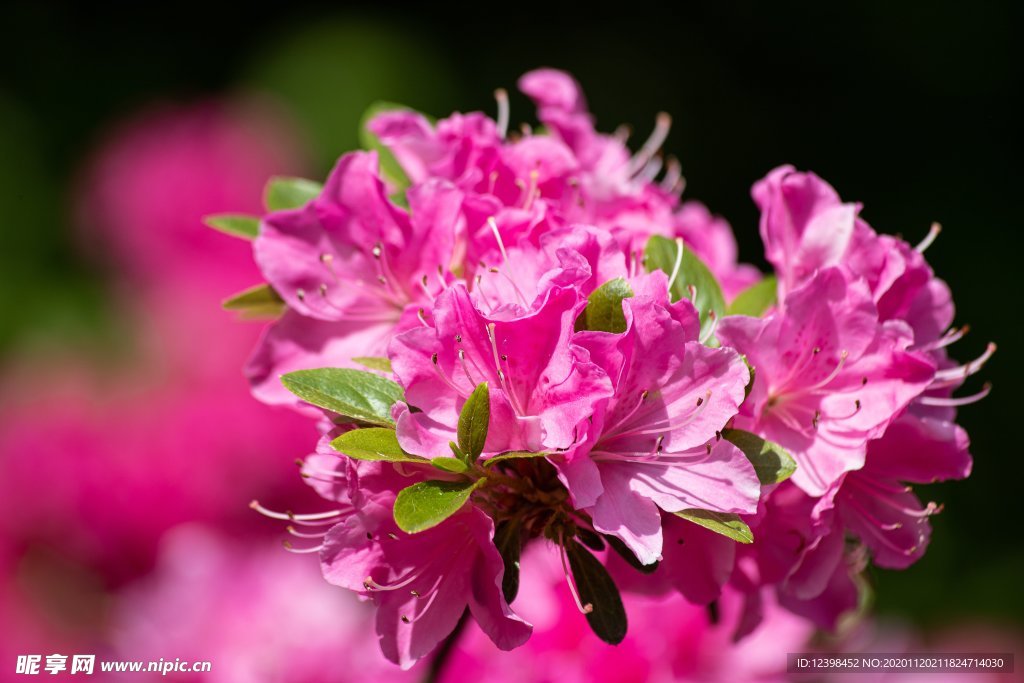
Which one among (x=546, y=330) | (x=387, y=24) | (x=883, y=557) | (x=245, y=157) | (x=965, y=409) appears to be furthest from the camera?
(x=387, y=24)

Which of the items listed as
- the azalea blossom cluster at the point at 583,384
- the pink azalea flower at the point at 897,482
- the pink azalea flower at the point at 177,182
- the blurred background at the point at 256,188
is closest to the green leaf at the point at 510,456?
the azalea blossom cluster at the point at 583,384

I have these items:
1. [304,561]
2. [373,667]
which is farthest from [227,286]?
[373,667]

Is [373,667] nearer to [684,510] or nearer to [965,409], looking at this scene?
[684,510]

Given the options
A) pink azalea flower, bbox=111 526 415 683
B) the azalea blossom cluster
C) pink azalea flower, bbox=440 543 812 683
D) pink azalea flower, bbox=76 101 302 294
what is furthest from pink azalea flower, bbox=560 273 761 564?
pink azalea flower, bbox=76 101 302 294

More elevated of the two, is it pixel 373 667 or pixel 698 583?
pixel 698 583

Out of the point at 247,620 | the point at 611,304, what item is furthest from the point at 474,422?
the point at 247,620

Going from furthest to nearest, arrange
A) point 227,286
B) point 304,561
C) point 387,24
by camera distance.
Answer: point 387,24, point 227,286, point 304,561
